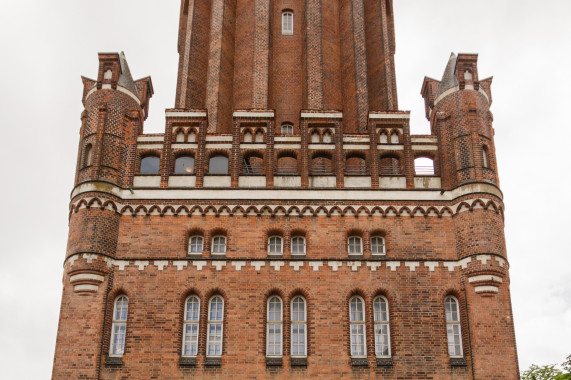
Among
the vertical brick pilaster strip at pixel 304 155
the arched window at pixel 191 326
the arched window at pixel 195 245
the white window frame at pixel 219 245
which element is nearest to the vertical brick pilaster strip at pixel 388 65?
the vertical brick pilaster strip at pixel 304 155

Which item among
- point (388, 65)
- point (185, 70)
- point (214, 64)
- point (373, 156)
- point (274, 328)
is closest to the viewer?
point (274, 328)

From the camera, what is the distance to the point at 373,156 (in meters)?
30.3

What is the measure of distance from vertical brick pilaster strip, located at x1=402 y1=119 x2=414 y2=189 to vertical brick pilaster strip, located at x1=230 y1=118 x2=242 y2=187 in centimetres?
666

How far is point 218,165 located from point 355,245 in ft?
21.2

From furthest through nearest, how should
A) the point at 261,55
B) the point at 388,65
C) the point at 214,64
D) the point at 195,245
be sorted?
the point at 388,65 → the point at 214,64 → the point at 261,55 → the point at 195,245

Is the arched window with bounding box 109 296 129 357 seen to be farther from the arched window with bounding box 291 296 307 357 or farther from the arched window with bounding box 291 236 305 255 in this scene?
the arched window with bounding box 291 236 305 255

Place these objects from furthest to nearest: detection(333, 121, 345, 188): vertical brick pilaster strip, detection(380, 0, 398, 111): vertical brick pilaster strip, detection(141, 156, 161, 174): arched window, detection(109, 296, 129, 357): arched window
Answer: detection(380, 0, 398, 111): vertical brick pilaster strip < detection(141, 156, 161, 174): arched window < detection(333, 121, 345, 188): vertical brick pilaster strip < detection(109, 296, 129, 357): arched window

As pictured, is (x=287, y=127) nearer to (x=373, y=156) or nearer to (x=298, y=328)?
(x=373, y=156)

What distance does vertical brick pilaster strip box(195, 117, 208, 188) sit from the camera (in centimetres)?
2988

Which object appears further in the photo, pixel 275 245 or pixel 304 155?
pixel 304 155

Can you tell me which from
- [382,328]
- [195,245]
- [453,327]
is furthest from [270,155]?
[453,327]

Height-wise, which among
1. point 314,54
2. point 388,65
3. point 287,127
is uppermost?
point 388,65

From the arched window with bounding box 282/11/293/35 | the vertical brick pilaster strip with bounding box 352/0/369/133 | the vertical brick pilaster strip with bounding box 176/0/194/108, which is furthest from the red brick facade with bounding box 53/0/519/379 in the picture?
the arched window with bounding box 282/11/293/35

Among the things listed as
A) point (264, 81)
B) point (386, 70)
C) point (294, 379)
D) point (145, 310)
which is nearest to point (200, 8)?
point (264, 81)
